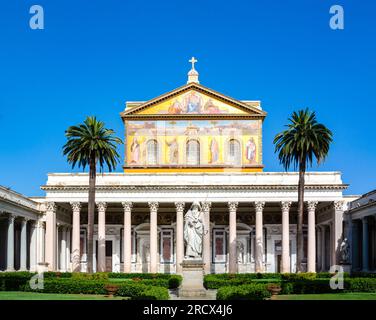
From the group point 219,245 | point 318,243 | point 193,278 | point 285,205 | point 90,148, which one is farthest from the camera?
point 318,243

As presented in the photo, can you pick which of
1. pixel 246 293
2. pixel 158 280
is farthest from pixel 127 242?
pixel 246 293

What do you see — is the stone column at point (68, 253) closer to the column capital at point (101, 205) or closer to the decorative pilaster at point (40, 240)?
the decorative pilaster at point (40, 240)

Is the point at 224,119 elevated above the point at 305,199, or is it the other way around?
the point at 224,119

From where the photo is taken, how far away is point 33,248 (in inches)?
2665

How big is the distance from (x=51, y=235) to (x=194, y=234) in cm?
3109

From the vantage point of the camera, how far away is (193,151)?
A: 67500 mm

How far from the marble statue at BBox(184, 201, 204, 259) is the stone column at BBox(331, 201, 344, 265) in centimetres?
2938

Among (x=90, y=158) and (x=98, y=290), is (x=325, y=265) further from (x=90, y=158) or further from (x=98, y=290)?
(x=98, y=290)

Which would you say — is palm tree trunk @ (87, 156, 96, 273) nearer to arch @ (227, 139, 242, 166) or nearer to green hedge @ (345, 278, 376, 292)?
arch @ (227, 139, 242, 166)

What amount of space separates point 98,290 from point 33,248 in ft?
106

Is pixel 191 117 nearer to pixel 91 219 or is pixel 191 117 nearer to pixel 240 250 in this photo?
pixel 240 250
